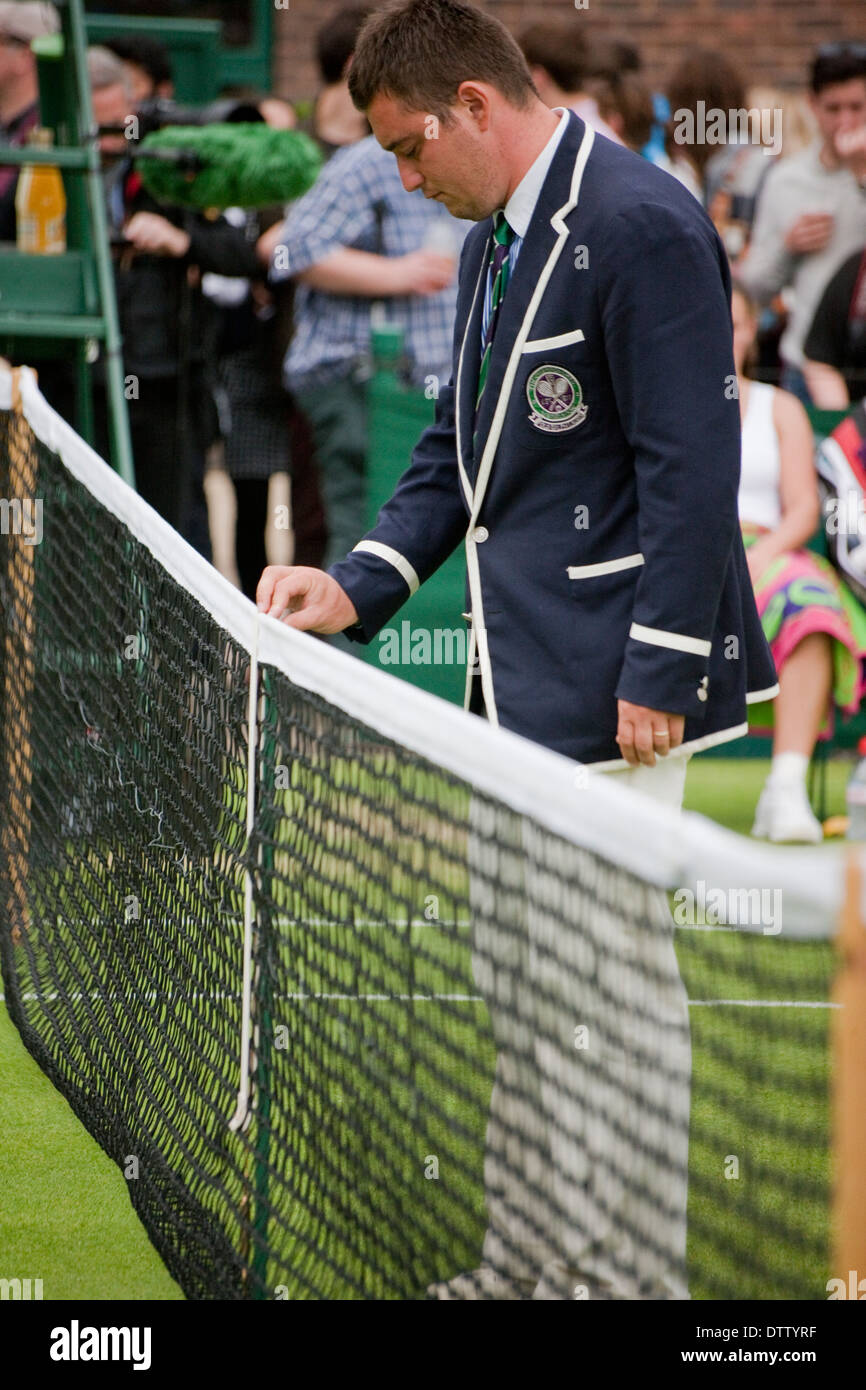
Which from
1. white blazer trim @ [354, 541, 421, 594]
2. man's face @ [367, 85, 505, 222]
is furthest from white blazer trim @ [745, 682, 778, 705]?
man's face @ [367, 85, 505, 222]

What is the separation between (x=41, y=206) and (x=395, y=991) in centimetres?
538

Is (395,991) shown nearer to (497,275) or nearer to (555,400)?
(555,400)

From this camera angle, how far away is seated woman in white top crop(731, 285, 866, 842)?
6.67 metres

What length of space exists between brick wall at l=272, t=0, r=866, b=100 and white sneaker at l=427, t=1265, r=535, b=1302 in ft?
37.4

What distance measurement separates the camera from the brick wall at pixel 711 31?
12719 millimetres

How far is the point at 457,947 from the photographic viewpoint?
2.64 m

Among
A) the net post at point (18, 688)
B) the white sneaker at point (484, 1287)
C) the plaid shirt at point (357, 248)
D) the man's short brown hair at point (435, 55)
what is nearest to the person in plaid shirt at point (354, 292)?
the plaid shirt at point (357, 248)

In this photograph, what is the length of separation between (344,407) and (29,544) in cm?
236

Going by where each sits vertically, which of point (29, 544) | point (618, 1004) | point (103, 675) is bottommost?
point (618, 1004)

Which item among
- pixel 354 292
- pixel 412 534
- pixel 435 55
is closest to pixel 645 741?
pixel 412 534

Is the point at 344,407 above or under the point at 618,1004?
above

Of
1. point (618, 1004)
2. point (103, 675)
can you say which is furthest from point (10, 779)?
point (618, 1004)

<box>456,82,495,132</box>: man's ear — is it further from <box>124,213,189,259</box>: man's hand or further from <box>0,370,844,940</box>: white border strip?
<box>124,213,189,259</box>: man's hand
